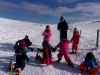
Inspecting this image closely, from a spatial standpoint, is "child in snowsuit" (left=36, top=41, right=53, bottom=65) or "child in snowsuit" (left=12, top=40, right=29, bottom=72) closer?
"child in snowsuit" (left=12, top=40, right=29, bottom=72)

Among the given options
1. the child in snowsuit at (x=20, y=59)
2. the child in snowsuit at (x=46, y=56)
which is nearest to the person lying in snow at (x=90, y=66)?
the child in snowsuit at (x=46, y=56)

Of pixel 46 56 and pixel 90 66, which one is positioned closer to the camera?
pixel 90 66

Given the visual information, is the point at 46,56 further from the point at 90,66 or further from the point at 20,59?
the point at 90,66

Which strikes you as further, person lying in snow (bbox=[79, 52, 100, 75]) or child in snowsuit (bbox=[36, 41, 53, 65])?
child in snowsuit (bbox=[36, 41, 53, 65])

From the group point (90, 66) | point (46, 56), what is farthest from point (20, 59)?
point (90, 66)

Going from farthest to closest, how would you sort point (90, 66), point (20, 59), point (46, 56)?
point (46, 56) < point (20, 59) < point (90, 66)

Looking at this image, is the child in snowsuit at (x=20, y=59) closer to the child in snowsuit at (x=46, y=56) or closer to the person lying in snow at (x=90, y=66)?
the child in snowsuit at (x=46, y=56)

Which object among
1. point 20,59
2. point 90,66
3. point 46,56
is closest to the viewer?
point 90,66

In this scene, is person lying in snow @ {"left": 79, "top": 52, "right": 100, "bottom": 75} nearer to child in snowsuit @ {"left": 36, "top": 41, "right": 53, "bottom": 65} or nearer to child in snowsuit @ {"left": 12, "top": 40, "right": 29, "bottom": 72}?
child in snowsuit @ {"left": 36, "top": 41, "right": 53, "bottom": 65}

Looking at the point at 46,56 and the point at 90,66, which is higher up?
the point at 46,56

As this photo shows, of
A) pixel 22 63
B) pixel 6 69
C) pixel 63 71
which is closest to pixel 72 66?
pixel 63 71

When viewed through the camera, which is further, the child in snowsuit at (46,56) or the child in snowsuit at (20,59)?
the child in snowsuit at (46,56)

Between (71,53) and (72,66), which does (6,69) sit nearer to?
(72,66)

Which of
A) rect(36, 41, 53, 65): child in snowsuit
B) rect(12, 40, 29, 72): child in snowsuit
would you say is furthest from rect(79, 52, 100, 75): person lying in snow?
rect(12, 40, 29, 72): child in snowsuit
